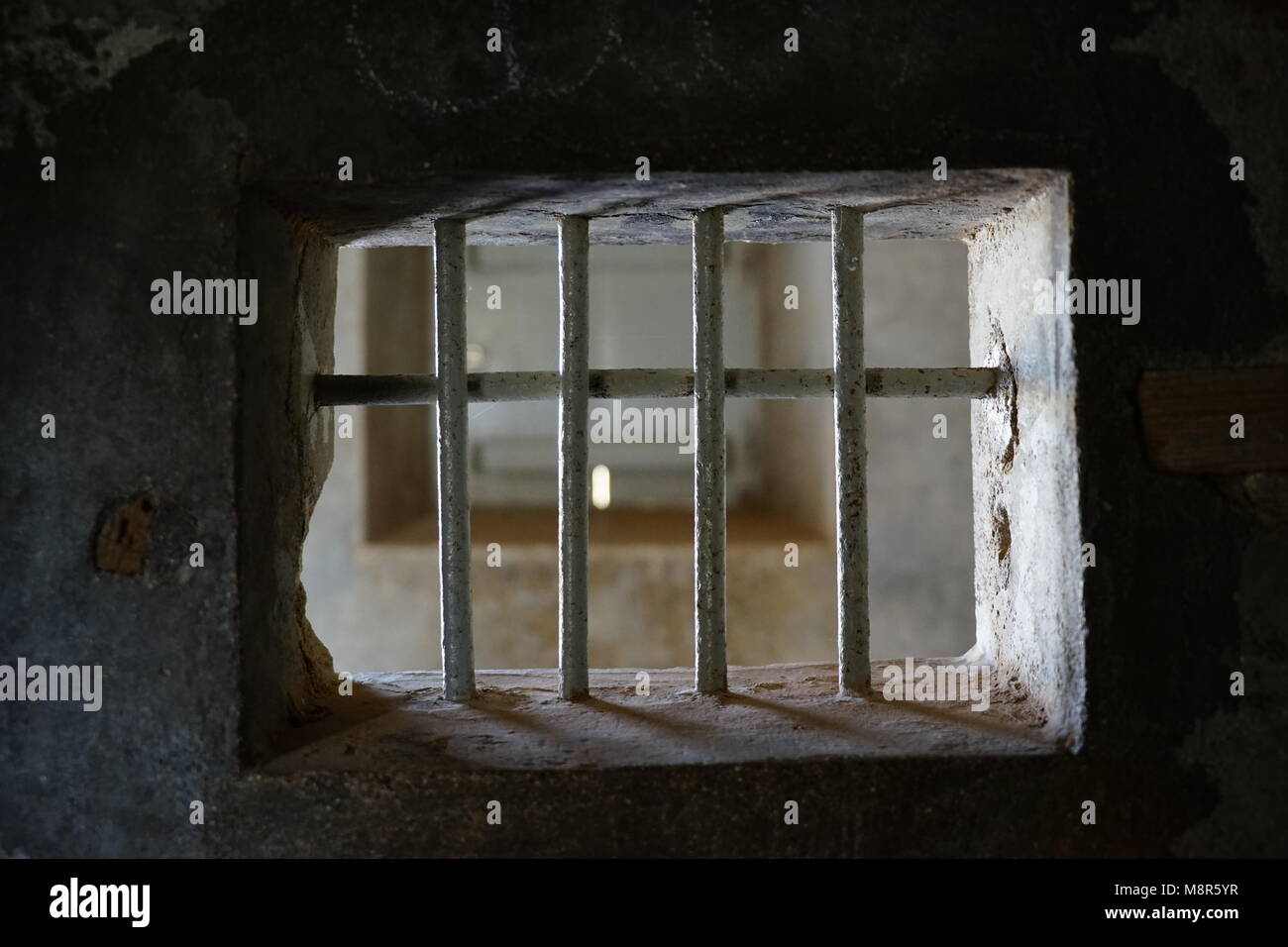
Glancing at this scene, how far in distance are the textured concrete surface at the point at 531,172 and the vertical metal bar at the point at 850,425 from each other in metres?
0.22

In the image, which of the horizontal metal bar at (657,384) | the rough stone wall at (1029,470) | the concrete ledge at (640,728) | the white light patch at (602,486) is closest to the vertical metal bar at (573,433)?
the horizontal metal bar at (657,384)

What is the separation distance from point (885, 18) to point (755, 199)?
12.1 inches

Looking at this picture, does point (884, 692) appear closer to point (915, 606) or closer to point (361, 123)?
point (361, 123)

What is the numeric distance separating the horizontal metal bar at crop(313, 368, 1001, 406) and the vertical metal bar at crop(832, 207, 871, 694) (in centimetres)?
5

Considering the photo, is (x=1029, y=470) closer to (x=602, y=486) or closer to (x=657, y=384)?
(x=657, y=384)

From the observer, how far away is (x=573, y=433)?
154 cm

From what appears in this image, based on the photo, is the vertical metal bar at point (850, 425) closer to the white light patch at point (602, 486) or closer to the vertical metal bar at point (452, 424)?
the vertical metal bar at point (452, 424)

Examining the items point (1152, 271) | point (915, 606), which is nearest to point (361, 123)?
point (1152, 271)

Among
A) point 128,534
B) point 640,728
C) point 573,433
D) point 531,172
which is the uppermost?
point 531,172

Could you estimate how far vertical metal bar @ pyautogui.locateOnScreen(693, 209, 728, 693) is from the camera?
153 centimetres

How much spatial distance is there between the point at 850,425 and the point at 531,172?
2.07 ft

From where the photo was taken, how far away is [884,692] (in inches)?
62.8

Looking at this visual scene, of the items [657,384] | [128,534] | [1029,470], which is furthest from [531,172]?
[1029,470]

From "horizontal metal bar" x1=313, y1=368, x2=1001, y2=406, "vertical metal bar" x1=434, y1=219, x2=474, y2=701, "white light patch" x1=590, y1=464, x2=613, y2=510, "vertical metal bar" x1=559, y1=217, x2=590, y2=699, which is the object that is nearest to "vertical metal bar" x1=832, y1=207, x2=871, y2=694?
"horizontal metal bar" x1=313, y1=368, x2=1001, y2=406
